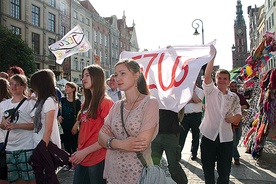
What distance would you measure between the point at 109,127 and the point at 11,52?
79.7ft

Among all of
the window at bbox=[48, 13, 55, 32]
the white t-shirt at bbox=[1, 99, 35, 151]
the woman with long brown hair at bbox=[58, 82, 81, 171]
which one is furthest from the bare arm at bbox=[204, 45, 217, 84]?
the window at bbox=[48, 13, 55, 32]

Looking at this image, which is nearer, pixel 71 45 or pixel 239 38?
pixel 71 45

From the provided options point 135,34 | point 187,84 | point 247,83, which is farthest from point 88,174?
point 135,34

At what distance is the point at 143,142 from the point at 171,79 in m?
1.50

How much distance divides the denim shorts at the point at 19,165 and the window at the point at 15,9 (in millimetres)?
31784

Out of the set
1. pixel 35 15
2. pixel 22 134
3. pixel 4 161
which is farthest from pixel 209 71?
pixel 35 15

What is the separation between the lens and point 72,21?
4297 cm

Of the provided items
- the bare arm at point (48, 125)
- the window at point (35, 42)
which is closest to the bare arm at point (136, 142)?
the bare arm at point (48, 125)

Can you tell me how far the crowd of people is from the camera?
217 centimetres

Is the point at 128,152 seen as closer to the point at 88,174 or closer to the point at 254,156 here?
the point at 88,174

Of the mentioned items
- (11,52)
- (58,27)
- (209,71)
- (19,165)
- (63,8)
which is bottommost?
(19,165)

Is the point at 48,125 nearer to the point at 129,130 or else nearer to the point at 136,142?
the point at 129,130

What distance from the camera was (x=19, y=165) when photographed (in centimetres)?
330

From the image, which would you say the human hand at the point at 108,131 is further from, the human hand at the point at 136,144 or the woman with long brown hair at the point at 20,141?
the woman with long brown hair at the point at 20,141
